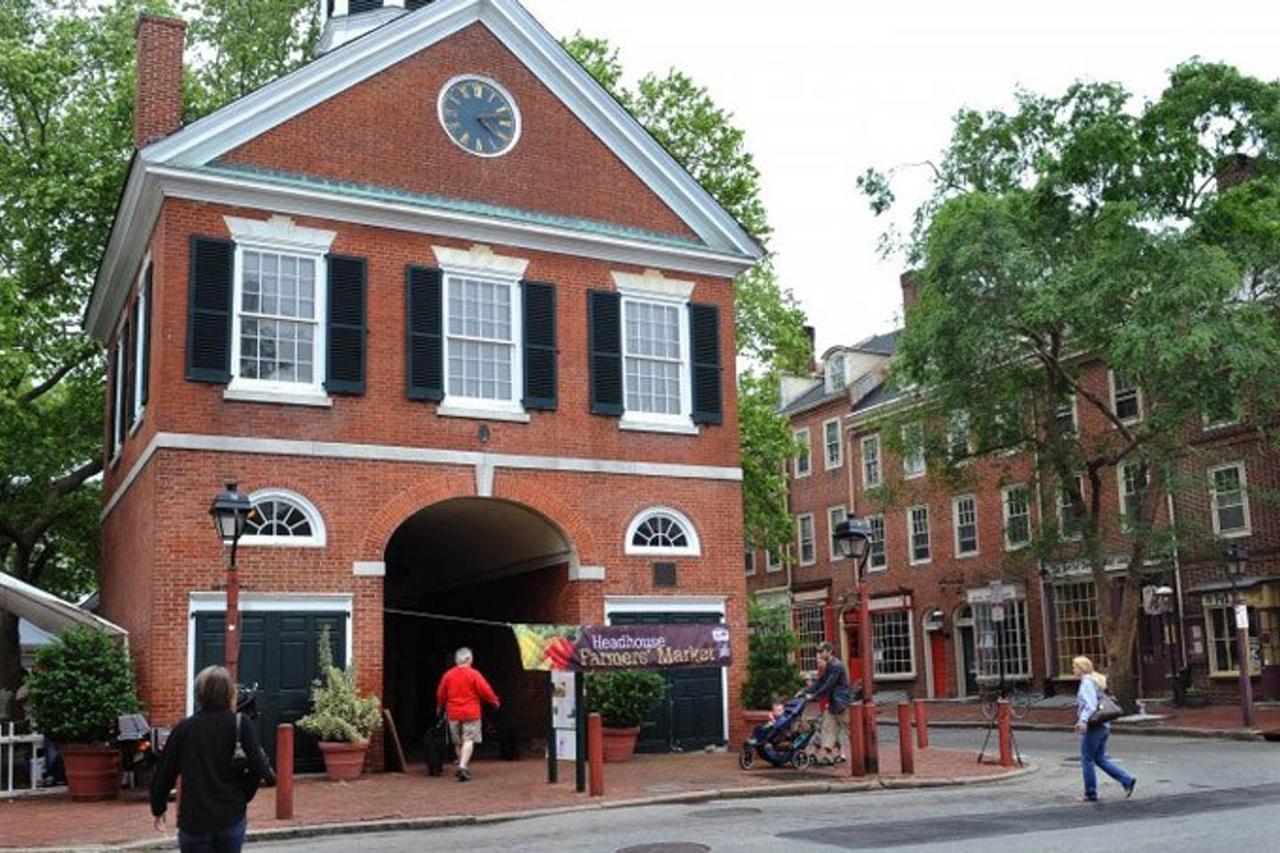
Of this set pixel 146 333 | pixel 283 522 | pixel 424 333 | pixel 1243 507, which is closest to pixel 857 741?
pixel 283 522

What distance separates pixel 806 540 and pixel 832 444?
3.78m

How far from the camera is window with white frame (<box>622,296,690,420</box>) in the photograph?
21.7 m

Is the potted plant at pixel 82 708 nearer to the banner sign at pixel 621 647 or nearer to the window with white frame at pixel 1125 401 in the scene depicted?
the banner sign at pixel 621 647

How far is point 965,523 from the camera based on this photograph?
4053 centimetres

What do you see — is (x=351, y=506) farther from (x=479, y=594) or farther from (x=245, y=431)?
(x=479, y=594)

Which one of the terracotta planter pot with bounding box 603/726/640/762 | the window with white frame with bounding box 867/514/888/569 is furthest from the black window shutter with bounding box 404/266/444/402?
the window with white frame with bounding box 867/514/888/569

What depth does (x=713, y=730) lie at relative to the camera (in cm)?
2125

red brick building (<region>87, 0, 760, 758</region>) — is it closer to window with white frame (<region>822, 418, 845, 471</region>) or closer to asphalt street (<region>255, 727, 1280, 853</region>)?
asphalt street (<region>255, 727, 1280, 853</region>)

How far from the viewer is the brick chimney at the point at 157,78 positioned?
20.3m

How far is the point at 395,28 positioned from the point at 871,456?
27.3m

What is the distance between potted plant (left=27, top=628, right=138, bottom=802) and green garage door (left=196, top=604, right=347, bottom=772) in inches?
48.5

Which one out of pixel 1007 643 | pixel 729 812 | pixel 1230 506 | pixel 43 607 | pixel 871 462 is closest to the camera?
pixel 729 812

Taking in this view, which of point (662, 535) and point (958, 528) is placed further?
point (958, 528)

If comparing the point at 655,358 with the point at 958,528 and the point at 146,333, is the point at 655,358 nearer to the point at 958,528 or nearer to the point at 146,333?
the point at 146,333
